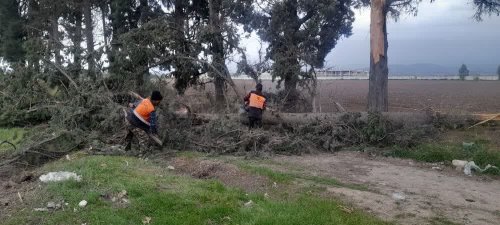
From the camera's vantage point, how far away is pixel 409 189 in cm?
743

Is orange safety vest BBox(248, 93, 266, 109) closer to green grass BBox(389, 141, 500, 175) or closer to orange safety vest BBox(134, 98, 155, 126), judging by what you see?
orange safety vest BBox(134, 98, 155, 126)

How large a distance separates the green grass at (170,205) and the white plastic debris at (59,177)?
14 centimetres

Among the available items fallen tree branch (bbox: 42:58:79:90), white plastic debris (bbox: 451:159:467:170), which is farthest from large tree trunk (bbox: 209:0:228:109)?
white plastic debris (bbox: 451:159:467:170)

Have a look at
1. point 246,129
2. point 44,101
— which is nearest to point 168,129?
point 246,129

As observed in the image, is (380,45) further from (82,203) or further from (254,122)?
(82,203)

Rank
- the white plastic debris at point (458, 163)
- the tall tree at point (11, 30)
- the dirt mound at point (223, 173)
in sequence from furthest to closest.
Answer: the tall tree at point (11, 30) < the white plastic debris at point (458, 163) < the dirt mound at point (223, 173)

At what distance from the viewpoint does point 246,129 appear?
10.6 m

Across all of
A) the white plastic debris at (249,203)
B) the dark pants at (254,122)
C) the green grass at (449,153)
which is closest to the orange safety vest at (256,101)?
the dark pants at (254,122)

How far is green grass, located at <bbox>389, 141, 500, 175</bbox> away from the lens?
9430mm

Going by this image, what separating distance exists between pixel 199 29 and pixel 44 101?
4560mm

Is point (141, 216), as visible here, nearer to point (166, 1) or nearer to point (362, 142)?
point (362, 142)

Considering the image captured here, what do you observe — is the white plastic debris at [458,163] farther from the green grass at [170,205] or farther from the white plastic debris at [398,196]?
the green grass at [170,205]

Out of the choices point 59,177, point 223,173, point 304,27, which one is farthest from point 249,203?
point 304,27

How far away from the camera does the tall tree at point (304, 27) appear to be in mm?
15680
